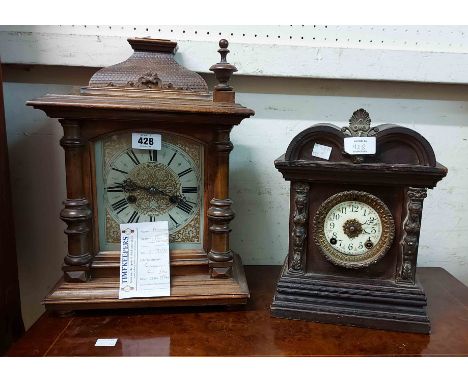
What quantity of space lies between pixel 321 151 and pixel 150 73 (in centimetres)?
45

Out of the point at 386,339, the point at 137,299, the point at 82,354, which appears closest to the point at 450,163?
the point at 386,339

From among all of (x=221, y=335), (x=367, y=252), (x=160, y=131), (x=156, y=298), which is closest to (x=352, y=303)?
(x=367, y=252)

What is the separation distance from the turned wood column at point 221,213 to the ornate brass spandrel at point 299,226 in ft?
0.50

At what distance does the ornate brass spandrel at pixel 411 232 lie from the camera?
902mm

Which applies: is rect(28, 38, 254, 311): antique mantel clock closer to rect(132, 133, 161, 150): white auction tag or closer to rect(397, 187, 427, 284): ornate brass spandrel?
rect(132, 133, 161, 150): white auction tag

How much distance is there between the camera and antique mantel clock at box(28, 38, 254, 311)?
3.07 feet

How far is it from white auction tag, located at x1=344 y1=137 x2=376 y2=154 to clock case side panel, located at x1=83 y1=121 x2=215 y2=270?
1.03 feet

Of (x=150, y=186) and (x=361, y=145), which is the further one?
(x=150, y=186)

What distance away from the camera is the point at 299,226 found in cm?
96

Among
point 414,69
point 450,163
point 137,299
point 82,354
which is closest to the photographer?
point 82,354

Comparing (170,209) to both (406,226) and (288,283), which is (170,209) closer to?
(288,283)

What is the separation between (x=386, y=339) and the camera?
893mm

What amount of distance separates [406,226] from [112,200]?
68cm

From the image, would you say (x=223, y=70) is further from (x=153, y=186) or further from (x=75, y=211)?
(x=75, y=211)
